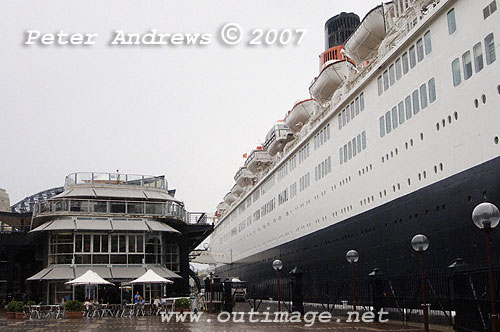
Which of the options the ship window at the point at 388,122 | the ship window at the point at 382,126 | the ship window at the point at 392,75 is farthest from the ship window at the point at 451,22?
the ship window at the point at 382,126

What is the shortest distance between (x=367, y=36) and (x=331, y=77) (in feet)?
14.5

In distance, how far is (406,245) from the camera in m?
18.5

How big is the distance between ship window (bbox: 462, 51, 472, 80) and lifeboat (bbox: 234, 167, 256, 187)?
38215 mm

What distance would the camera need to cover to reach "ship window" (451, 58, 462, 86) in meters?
15.9

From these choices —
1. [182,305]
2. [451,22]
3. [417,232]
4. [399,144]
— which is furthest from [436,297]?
[182,305]

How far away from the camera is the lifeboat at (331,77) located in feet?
93.1

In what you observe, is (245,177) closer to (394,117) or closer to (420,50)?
(394,117)

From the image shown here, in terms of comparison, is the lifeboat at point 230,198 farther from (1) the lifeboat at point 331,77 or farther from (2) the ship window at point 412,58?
(2) the ship window at point 412,58

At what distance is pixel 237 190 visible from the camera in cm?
6178

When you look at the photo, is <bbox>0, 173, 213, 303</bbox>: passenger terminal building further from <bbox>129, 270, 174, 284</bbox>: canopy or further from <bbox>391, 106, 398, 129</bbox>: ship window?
<bbox>391, 106, 398, 129</bbox>: ship window

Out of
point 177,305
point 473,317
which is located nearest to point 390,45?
point 473,317

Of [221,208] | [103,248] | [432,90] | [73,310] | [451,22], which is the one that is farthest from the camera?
[221,208]

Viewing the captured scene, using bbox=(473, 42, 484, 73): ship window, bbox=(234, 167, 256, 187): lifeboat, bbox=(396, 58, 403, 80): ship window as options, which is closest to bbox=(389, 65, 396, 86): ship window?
bbox=(396, 58, 403, 80): ship window

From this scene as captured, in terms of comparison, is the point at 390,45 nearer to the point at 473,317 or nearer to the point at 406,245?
the point at 406,245
